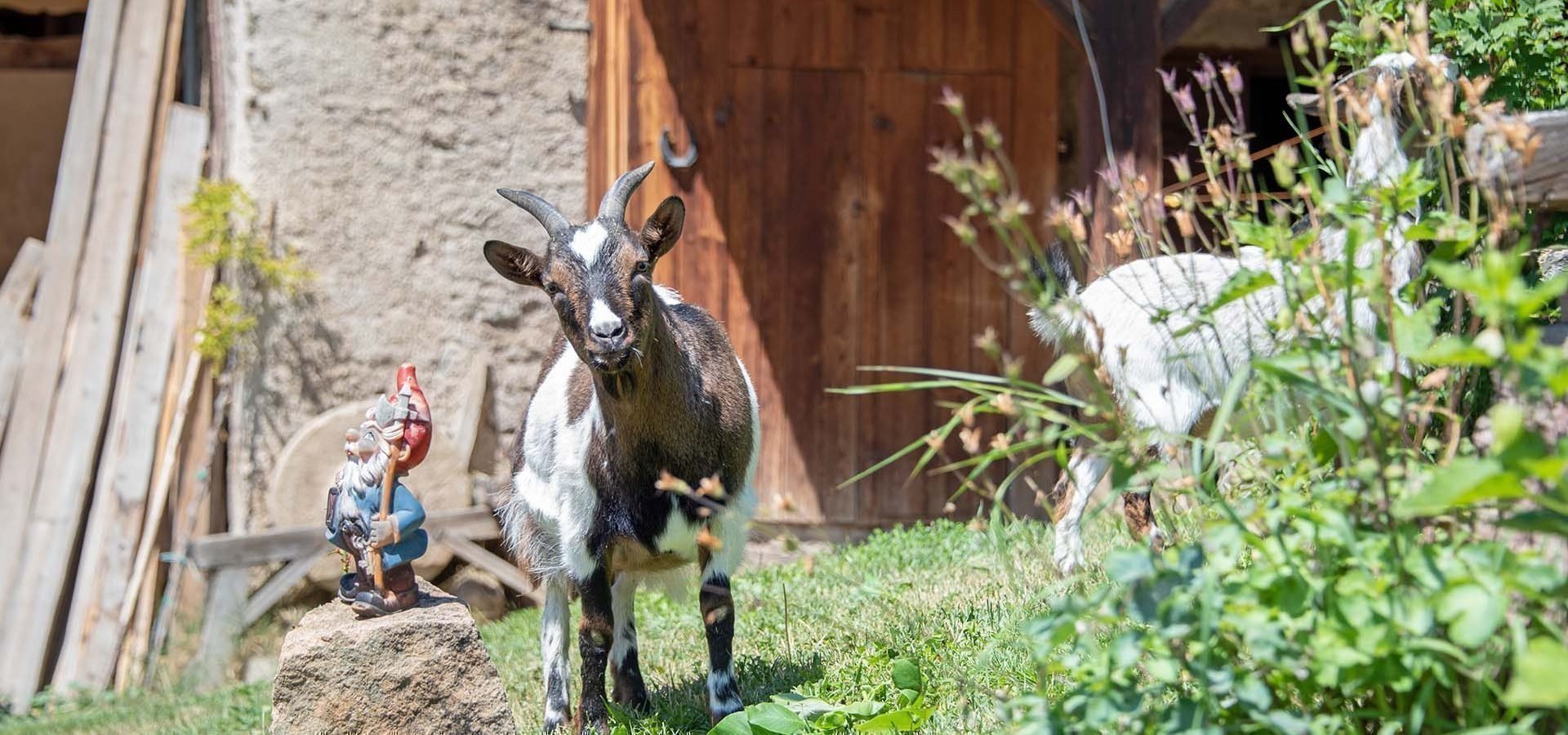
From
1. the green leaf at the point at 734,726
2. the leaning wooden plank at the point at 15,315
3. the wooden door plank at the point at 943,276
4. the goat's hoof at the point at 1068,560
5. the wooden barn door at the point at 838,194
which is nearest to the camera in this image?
the green leaf at the point at 734,726

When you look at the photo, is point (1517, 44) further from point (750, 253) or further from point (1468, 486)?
point (750, 253)

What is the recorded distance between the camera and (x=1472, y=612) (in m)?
2.03

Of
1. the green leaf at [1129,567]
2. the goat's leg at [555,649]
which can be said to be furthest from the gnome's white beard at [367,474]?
the green leaf at [1129,567]

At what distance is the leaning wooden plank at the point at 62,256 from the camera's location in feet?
26.8

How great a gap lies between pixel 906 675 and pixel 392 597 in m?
1.41

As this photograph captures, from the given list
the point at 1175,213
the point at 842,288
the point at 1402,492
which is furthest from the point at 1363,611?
the point at 842,288

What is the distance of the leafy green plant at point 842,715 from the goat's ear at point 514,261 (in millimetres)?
1407

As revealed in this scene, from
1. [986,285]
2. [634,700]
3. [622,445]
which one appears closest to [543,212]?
[622,445]

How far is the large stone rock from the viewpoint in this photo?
3.90 meters

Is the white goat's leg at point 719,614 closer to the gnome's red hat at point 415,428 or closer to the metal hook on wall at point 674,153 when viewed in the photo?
the gnome's red hat at point 415,428

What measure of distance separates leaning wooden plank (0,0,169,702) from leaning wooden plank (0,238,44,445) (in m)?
0.20

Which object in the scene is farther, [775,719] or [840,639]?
[840,639]

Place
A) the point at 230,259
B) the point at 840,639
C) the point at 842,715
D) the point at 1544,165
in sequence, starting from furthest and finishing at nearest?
the point at 230,259, the point at 840,639, the point at 842,715, the point at 1544,165

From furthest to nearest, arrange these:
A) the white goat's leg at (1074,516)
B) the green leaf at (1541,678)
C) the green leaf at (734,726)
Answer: the white goat's leg at (1074,516) → the green leaf at (734,726) → the green leaf at (1541,678)
